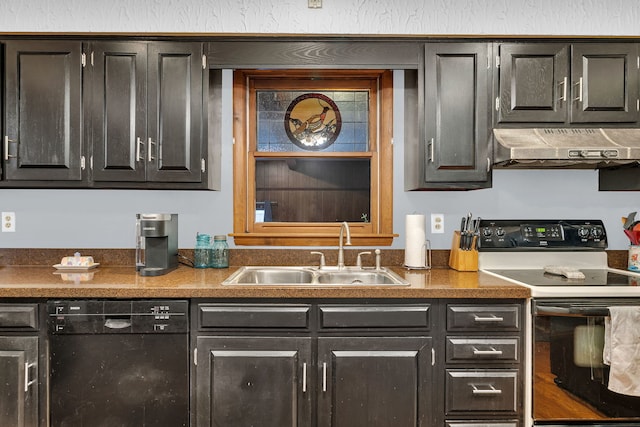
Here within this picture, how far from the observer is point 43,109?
206 cm

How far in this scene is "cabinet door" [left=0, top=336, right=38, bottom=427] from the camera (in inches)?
67.9

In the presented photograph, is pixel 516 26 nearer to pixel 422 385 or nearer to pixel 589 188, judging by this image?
pixel 589 188

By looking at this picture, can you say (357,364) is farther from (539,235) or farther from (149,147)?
(149,147)

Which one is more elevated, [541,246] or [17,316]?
[541,246]

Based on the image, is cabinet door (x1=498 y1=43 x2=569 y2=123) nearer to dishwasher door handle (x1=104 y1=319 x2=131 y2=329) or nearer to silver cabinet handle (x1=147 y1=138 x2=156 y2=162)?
silver cabinet handle (x1=147 y1=138 x2=156 y2=162)

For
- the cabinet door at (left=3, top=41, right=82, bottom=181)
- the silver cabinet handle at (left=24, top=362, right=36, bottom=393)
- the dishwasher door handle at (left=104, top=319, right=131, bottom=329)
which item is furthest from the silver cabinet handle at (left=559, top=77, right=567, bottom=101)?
the silver cabinet handle at (left=24, top=362, right=36, bottom=393)

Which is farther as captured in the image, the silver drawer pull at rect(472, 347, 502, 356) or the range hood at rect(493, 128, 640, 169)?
the range hood at rect(493, 128, 640, 169)

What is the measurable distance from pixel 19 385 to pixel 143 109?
53.7 inches

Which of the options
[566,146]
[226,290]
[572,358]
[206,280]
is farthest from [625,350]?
[206,280]

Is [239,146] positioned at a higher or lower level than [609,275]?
higher

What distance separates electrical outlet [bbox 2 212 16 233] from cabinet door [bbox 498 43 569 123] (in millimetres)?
2784

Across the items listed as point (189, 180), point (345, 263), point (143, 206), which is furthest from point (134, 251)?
point (345, 263)

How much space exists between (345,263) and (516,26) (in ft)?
5.34

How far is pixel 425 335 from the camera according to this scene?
1.77m
